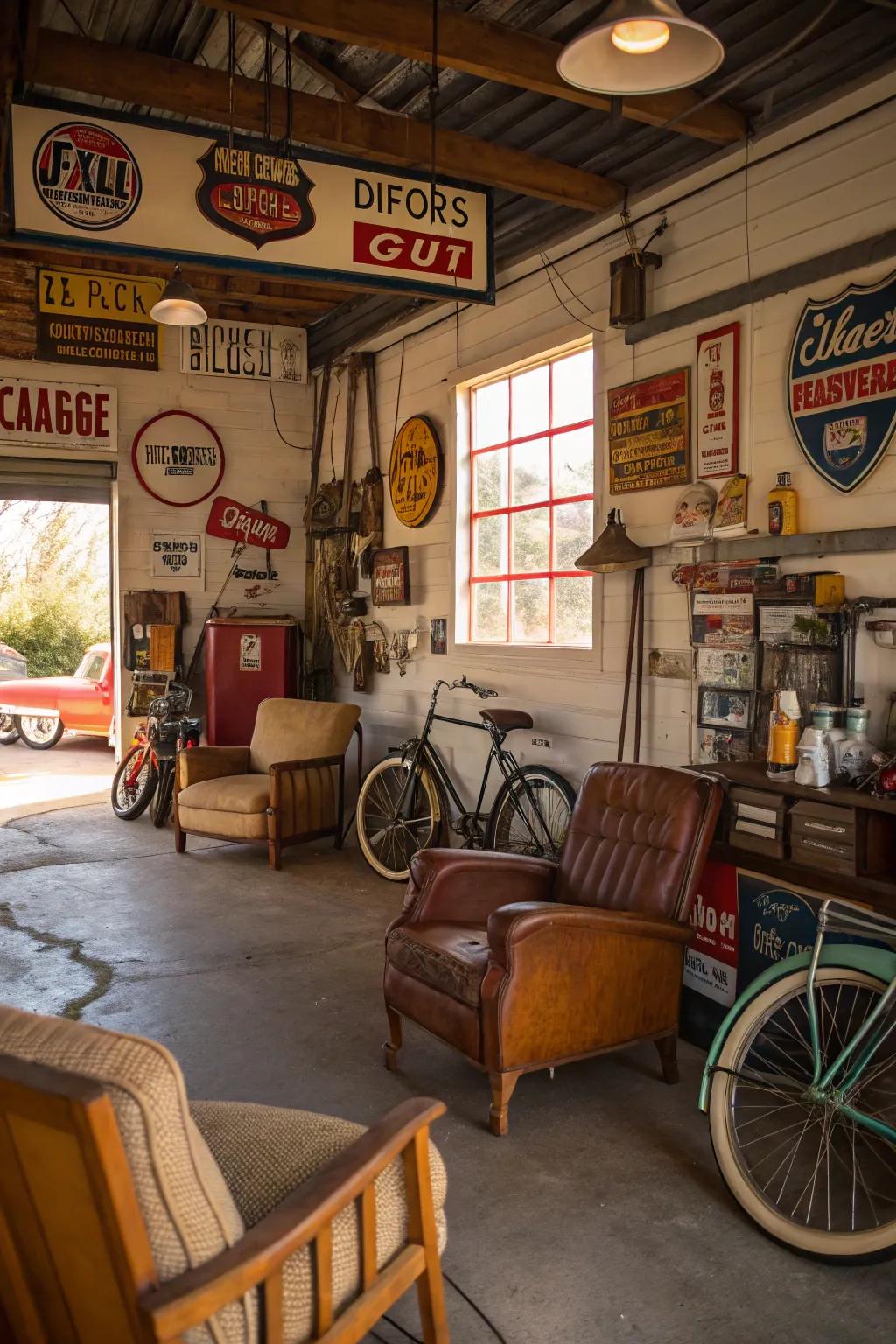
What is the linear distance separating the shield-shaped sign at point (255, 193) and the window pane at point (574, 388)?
1735 mm

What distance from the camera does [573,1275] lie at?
2.37 m

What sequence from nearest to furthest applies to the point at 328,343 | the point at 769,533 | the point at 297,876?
the point at 769,533
the point at 297,876
the point at 328,343

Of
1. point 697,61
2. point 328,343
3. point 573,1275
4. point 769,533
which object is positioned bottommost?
point 573,1275

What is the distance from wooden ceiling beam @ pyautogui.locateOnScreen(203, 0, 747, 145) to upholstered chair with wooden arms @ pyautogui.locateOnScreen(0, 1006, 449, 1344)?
3.40m

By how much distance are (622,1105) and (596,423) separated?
3176mm

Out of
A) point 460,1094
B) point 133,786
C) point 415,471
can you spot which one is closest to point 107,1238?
point 460,1094

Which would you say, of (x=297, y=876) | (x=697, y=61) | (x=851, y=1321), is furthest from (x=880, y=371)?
(x=297, y=876)

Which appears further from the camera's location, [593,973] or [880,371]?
[880,371]

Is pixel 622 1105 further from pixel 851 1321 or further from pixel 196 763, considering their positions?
pixel 196 763

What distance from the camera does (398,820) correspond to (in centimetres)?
587

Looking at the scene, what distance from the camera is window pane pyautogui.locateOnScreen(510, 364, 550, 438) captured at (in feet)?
18.3

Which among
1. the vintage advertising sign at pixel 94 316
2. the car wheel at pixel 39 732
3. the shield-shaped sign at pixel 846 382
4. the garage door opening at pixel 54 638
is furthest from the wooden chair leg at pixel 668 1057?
the car wheel at pixel 39 732

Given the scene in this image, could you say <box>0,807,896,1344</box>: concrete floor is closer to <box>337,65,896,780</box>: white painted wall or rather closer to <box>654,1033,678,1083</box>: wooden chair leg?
<box>654,1033,678,1083</box>: wooden chair leg

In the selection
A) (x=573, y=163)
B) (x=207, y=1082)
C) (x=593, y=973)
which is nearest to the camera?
(x=593, y=973)
